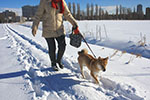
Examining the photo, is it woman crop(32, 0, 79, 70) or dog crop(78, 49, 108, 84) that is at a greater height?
woman crop(32, 0, 79, 70)

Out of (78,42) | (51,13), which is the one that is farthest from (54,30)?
(78,42)

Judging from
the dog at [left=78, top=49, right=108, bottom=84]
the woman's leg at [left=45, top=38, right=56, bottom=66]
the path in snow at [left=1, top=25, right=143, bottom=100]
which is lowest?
the path in snow at [left=1, top=25, right=143, bottom=100]

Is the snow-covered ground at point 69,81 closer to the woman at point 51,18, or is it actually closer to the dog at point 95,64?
the dog at point 95,64

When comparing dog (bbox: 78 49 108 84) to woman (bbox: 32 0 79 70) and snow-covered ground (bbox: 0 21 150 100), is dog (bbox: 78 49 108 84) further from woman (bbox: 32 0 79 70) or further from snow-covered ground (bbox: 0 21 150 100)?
woman (bbox: 32 0 79 70)

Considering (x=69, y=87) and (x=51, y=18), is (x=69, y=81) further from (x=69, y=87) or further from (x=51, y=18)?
(x=51, y=18)

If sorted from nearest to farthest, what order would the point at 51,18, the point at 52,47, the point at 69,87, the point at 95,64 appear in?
1. the point at 69,87
2. the point at 95,64
3. the point at 51,18
4. the point at 52,47

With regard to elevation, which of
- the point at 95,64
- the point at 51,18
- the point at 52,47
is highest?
the point at 51,18

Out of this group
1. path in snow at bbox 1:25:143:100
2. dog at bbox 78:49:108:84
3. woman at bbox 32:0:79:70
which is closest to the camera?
path in snow at bbox 1:25:143:100

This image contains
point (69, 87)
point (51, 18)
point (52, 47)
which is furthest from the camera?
point (52, 47)

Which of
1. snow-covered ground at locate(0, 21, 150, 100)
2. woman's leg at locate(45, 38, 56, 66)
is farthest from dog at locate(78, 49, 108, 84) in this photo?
woman's leg at locate(45, 38, 56, 66)

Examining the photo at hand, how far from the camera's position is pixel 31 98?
2.40 metres

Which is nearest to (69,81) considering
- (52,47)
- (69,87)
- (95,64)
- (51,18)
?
(69,87)

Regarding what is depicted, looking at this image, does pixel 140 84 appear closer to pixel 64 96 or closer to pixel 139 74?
pixel 139 74

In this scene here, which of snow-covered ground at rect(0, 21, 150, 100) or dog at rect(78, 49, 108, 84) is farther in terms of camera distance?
dog at rect(78, 49, 108, 84)
